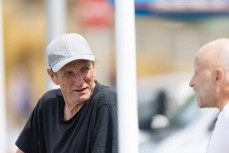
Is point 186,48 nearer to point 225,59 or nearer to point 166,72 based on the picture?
point 166,72

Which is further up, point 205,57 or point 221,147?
point 205,57

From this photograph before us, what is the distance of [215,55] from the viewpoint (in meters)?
2.72

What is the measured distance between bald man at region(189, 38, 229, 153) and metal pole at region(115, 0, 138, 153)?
0.33 m

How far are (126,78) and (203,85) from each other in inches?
16.0

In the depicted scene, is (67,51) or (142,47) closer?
(67,51)

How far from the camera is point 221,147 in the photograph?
2568 millimetres

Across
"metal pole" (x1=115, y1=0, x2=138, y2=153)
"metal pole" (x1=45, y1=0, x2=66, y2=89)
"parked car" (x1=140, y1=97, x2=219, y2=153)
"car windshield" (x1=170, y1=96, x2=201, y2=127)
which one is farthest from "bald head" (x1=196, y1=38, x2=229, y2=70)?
"car windshield" (x1=170, y1=96, x2=201, y2=127)

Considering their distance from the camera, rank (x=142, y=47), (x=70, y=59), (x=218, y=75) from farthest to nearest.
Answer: (x=142, y=47), (x=70, y=59), (x=218, y=75)

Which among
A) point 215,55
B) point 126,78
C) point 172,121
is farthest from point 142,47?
point 215,55

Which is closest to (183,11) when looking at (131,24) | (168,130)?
(168,130)

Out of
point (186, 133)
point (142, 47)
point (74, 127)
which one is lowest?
point (186, 133)

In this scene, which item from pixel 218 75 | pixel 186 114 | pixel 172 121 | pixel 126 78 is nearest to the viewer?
pixel 218 75

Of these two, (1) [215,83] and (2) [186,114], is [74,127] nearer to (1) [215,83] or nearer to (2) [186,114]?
(1) [215,83]

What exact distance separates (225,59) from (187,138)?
20.3 ft
